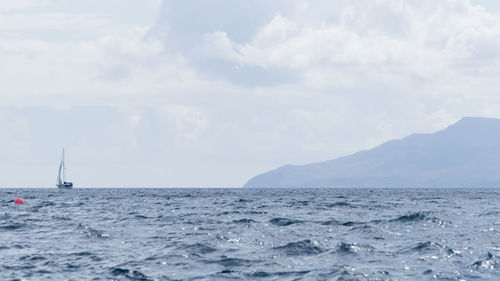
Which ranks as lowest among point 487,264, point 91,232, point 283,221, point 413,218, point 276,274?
point 276,274

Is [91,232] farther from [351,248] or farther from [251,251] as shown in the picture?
[351,248]

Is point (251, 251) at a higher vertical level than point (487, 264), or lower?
higher

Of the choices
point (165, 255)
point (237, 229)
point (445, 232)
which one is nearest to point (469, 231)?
point (445, 232)

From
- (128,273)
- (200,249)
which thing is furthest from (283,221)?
(128,273)

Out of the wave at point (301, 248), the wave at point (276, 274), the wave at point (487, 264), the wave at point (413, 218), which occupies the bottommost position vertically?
the wave at point (276, 274)

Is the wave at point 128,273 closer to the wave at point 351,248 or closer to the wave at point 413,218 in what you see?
the wave at point 351,248

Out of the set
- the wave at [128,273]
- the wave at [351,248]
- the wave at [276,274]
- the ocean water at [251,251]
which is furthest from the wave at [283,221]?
the wave at [128,273]

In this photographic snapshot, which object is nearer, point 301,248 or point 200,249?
point 200,249

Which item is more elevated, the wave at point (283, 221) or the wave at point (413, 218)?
the wave at point (413, 218)

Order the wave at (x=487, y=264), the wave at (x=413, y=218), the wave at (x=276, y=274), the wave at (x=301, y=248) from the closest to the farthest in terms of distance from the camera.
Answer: the wave at (x=276, y=274), the wave at (x=487, y=264), the wave at (x=301, y=248), the wave at (x=413, y=218)

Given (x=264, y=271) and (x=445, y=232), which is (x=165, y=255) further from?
(x=445, y=232)

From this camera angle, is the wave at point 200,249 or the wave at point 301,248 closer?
the wave at point 301,248

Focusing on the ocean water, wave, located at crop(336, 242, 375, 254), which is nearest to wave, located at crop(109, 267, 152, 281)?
the ocean water

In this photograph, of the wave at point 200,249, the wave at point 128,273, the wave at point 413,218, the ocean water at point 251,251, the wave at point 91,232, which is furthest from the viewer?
the wave at point 413,218
